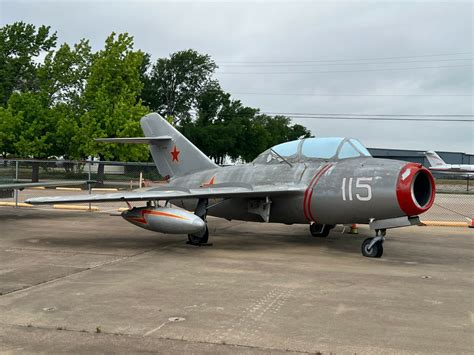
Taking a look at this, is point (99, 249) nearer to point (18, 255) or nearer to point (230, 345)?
point (18, 255)

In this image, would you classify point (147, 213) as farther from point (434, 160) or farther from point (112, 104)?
point (434, 160)

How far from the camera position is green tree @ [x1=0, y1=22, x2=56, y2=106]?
46.4 metres

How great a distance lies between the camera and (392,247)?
423 inches

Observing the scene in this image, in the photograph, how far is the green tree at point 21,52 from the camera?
46.4 metres

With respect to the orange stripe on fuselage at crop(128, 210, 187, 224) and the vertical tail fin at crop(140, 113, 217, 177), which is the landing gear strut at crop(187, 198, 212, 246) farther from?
the vertical tail fin at crop(140, 113, 217, 177)

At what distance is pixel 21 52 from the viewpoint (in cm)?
4794

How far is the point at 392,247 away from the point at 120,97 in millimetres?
27663

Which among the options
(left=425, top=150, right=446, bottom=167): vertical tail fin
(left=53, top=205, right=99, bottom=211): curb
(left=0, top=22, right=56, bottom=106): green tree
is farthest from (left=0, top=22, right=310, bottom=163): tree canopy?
(left=425, top=150, right=446, bottom=167): vertical tail fin

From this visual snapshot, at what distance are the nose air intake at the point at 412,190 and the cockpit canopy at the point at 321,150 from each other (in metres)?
1.40

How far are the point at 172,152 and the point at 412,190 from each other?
23.4ft

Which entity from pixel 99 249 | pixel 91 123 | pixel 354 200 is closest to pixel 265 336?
pixel 354 200

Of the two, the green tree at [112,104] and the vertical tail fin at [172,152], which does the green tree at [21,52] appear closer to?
the green tree at [112,104]

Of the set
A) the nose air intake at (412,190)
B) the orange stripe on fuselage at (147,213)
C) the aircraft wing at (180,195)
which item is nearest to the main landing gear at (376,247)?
the nose air intake at (412,190)

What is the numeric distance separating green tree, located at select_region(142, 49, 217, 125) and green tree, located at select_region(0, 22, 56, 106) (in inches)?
960
